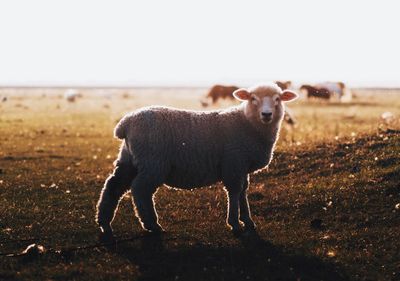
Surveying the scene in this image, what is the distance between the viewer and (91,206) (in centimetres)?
1275

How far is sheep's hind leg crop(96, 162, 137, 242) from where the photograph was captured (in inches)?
384

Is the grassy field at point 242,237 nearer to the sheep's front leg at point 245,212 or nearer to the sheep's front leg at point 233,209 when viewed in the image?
the sheep's front leg at point 245,212

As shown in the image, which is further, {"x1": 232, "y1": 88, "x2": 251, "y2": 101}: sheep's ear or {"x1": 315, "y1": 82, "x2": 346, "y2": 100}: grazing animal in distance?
{"x1": 315, "y1": 82, "x2": 346, "y2": 100}: grazing animal in distance

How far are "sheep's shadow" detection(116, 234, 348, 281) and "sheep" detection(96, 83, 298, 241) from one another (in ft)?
2.59

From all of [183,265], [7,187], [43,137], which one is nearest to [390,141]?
[183,265]

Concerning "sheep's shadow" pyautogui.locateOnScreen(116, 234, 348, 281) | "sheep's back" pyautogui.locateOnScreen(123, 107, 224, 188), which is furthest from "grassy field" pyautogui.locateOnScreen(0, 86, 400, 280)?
"sheep's back" pyautogui.locateOnScreen(123, 107, 224, 188)

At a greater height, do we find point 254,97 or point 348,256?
point 254,97

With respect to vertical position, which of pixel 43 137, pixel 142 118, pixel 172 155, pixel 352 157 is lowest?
pixel 43 137

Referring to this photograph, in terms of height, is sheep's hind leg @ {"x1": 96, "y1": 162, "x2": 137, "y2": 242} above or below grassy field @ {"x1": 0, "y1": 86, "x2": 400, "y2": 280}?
above

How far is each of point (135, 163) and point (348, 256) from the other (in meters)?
3.88

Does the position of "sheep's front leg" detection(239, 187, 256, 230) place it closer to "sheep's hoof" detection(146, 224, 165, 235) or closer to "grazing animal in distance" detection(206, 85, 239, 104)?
"sheep's hoof" detection(146, 224, 165, 235)

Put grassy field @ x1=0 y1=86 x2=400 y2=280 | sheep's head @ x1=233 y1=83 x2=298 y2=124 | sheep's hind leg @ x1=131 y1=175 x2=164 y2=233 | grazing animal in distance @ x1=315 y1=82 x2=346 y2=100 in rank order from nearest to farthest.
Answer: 1. grassy field @ x1=0 y1=86 x2=400 y2=280
2. sheep's hind leg @ x1=131 y1=175 x2=164 y2=233
3. sheep's head @ x1=233 y1=83 x2=298 y2=124
4. grazing animal in distance @ x1=315 y1=82 x2=346 y2=100

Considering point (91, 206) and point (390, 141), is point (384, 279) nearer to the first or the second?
point (91, 206)

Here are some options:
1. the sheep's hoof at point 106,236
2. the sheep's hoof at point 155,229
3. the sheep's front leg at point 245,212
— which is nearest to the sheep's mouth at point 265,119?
the sheep's front leg at point 245,212
